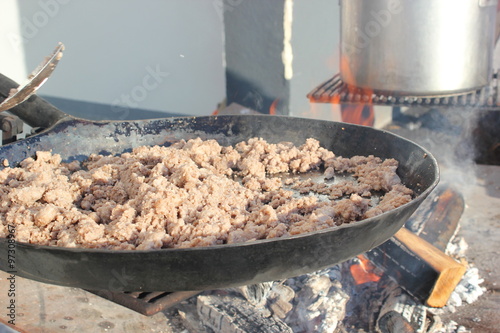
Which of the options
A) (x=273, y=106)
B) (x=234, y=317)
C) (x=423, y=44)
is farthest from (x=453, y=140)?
(x=234, y=317)

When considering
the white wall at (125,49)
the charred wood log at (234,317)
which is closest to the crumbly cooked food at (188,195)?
the charred wood log at (234,317)

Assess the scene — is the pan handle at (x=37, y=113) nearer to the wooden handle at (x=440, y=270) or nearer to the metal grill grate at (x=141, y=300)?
the metal grill grate at (x=141, y=300)

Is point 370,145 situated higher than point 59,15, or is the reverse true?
point 59,15

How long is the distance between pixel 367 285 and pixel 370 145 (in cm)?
83

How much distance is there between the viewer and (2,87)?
1.79m

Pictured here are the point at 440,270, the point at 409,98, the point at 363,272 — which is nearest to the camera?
the point at 440,270

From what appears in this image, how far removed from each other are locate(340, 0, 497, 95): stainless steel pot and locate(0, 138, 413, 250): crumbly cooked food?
1131mm

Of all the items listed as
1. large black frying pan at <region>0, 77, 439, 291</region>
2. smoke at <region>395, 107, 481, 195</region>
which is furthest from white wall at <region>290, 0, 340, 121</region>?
large black frying pan at <region>0, 77, 439, 291</region>

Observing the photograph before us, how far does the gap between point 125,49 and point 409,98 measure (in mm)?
1966

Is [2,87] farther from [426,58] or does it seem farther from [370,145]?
[426,58]

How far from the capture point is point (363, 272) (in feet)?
7.84

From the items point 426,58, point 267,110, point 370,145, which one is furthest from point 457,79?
point 267,110

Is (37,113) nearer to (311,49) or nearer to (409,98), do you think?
(409,98)

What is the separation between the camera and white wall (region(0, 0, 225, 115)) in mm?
2896
